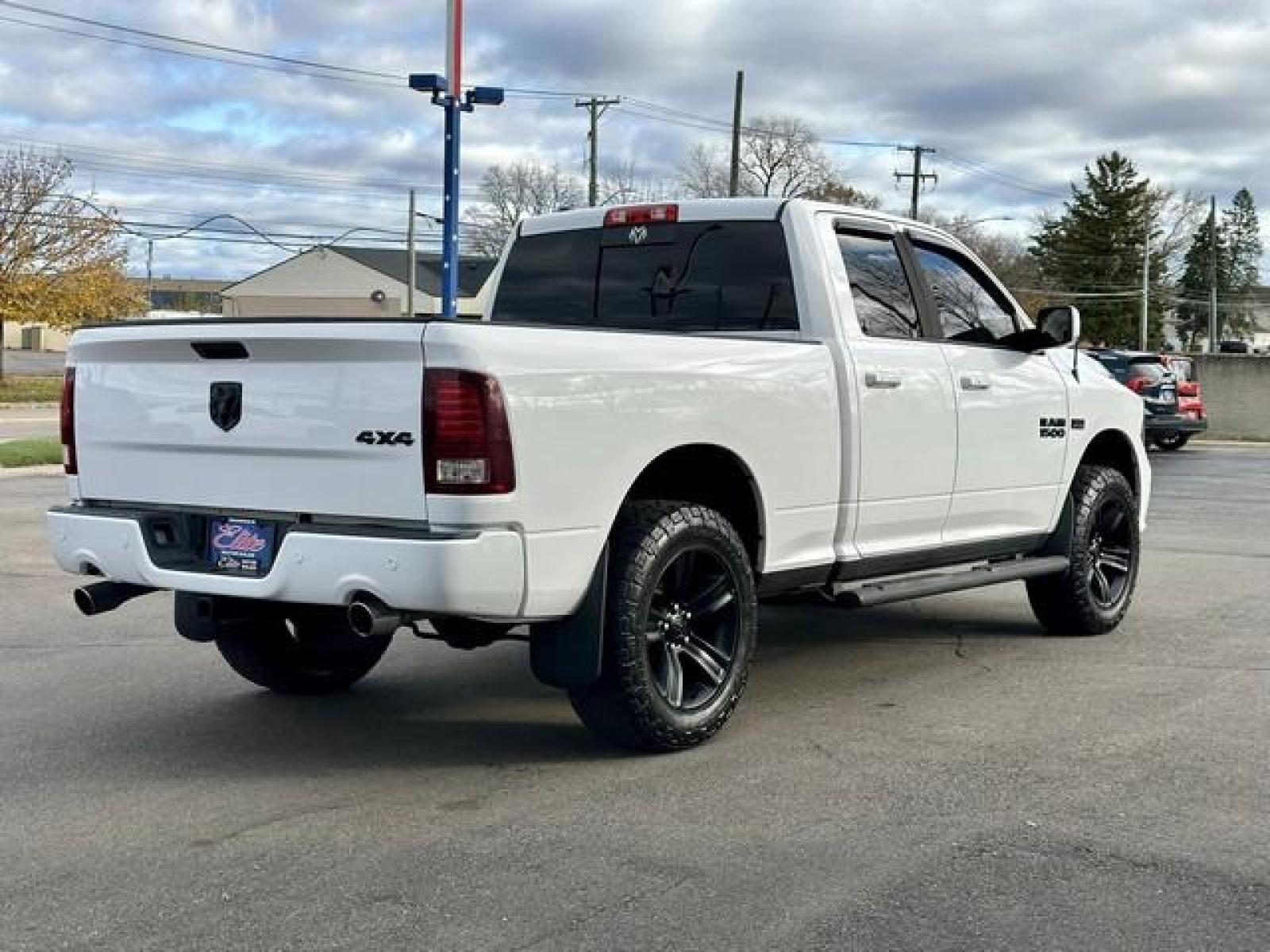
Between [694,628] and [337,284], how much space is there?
91912mm

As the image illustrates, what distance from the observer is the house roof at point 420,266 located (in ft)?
261

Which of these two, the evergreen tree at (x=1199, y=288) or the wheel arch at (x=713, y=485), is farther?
the evergreen tree at (x=1199, y=288)

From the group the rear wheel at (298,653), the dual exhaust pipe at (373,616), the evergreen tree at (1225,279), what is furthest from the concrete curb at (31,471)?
the evergreen tree at (1225,279)

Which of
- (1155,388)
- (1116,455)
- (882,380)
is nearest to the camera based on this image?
(882,380)

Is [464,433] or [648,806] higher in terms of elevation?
[464,433]

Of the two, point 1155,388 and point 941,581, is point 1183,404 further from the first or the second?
point 941,581

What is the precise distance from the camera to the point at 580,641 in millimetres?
4840

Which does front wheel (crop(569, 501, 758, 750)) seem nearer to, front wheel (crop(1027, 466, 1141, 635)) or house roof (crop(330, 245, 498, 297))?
front wheel (crop(1027, 466, 1141, 635))

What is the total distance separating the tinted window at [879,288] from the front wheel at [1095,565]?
5.79 ft

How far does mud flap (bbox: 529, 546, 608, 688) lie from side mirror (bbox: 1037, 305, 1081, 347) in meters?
3.22

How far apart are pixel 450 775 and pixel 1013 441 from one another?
3.43 m

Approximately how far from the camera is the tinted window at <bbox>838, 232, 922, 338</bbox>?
630 cm

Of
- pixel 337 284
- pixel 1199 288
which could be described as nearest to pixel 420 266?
pixel 337 284

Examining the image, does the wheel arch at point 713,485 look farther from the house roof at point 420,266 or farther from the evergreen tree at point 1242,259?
the evergreen tree at point 1242,259
